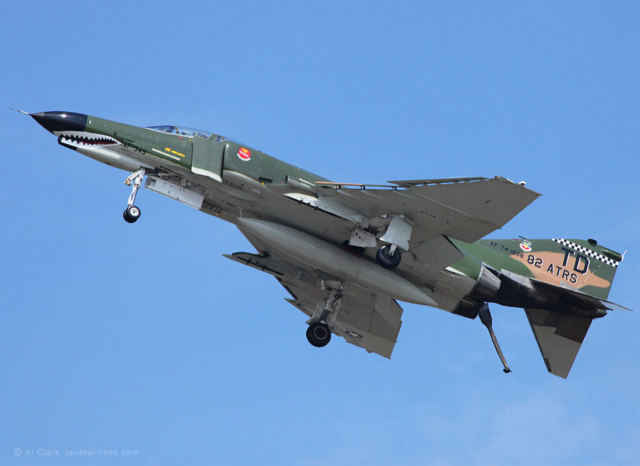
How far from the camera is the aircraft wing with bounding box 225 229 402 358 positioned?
26.5m

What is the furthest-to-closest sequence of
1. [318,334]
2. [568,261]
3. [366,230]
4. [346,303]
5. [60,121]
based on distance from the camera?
[346,303] < [568,261] < [318,334] < [366,230] < [60,121]

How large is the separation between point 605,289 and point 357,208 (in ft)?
32.4

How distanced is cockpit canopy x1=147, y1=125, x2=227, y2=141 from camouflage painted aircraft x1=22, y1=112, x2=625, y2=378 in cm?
3

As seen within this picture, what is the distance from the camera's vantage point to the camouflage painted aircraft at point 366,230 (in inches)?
874

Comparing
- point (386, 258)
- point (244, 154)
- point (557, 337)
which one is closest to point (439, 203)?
point (386, 258)

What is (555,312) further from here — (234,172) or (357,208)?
(234,172)

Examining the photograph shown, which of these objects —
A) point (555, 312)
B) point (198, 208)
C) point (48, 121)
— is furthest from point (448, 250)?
point (48, 121)

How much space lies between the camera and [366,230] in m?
23.4

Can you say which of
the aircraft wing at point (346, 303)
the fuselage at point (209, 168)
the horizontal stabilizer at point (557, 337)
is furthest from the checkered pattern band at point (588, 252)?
the aircraft wing at point (346, 303)

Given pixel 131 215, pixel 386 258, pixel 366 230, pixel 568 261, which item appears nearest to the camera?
pixel 131 215

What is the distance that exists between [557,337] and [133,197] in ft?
49.1

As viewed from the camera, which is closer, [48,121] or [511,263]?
[48,121]

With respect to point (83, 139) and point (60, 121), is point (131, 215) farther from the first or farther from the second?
point (60, 121)

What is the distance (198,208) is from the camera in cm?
2334
